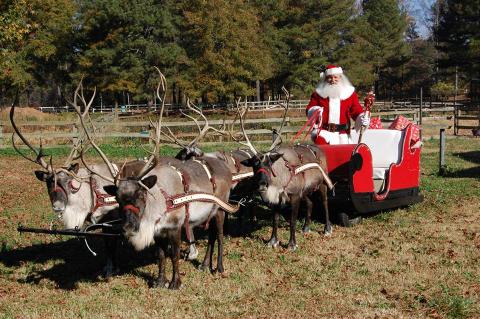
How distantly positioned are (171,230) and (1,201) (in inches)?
315

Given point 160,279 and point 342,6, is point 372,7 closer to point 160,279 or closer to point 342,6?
point 342,6

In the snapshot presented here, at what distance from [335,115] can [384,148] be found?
46.7 inches

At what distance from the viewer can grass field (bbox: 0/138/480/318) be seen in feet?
21.7

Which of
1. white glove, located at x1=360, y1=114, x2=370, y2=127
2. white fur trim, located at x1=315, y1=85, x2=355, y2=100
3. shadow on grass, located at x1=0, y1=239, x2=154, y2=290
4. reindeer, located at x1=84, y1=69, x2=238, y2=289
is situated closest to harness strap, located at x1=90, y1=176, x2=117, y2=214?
reindeer, located at x1=84, y1=69, x2=238, y2=289

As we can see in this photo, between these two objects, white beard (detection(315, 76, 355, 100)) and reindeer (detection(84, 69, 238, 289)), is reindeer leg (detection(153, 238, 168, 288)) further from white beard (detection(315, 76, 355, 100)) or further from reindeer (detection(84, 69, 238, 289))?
white beard (detection(315, 76, 355, 100))

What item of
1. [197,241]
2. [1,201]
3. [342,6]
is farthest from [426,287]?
[342,6]

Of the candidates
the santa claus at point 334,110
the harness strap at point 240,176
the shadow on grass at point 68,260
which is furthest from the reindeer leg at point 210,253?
the santa claus at point 334,110

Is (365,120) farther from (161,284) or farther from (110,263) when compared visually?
(110,263)

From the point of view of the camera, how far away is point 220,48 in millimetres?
46719

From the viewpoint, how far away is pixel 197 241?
9.71 m

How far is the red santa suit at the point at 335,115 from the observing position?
1122cm

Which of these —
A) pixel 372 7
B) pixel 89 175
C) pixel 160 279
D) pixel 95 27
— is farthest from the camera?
pixel 372 7

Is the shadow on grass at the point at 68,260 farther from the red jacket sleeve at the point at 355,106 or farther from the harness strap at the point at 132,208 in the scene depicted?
the red jacket sleeve at the point at 355,106

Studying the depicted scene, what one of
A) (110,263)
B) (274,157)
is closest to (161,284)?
(110,263)
